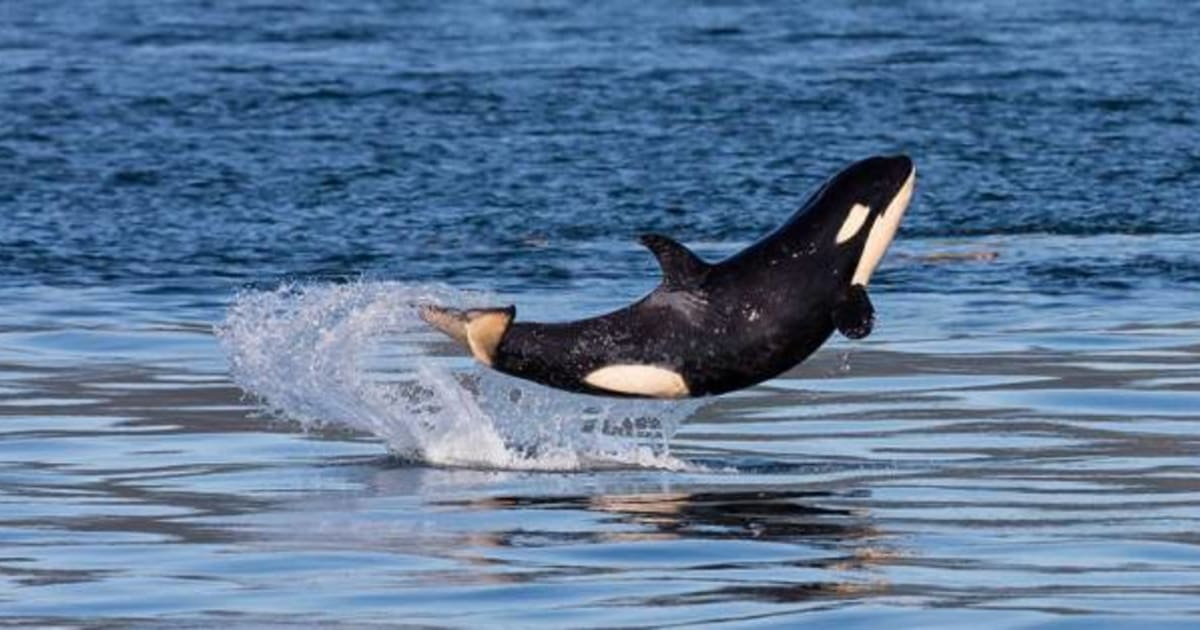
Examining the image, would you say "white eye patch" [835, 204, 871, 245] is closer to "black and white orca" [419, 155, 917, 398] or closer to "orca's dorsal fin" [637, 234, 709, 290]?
"black and white orca" [419, 155, 917, 398]

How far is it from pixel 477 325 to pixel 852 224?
1483 millimetres

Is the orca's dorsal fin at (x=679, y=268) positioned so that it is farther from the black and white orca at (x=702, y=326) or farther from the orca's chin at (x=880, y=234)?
the orca's chin at (x=880, y=234)

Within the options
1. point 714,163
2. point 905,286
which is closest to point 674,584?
point 905,286

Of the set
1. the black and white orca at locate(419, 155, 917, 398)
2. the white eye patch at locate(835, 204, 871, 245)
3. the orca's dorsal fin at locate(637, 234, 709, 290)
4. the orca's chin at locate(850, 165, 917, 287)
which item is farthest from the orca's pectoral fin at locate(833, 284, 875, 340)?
the orca's dorsal fin at locate(637, 234, 709, 290)

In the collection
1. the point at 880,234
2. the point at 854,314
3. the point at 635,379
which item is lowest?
the point at 635,379

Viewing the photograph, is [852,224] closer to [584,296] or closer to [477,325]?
[477,325]

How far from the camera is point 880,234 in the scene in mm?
11289

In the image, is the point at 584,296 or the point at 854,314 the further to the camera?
the point at 584,296

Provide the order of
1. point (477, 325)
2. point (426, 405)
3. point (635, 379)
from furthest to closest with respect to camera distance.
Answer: point (426, 405)
point (635, 379)
point (477, 325)

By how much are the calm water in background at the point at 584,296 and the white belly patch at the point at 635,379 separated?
0.39 meters

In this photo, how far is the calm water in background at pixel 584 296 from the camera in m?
9.50

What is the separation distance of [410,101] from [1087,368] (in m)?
11.5

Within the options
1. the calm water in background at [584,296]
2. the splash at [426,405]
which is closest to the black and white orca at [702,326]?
the calm water in background at [584,296]

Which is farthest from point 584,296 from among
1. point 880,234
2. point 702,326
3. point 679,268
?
point 702,326
